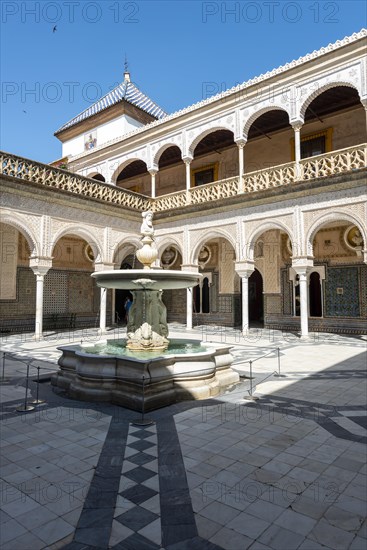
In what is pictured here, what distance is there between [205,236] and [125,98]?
10.3 meters

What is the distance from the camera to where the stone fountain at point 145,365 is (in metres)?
4.20

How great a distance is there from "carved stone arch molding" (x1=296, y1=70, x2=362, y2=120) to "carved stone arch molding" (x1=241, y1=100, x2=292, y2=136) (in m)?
0.46

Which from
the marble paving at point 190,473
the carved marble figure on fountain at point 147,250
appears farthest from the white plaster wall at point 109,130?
the marble paving at point 190,473

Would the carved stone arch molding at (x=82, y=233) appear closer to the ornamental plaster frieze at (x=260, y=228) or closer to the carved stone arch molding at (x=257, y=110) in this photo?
the ornamental plaster frieze at (x=260, y=228)

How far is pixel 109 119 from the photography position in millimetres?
19125

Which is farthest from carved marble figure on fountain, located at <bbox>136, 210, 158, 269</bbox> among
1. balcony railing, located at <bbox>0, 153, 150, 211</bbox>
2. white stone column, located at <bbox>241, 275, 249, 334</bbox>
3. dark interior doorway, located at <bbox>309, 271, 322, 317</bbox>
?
dark interior doorway, located at <bbox>309, 271, 322, 317</bbox>

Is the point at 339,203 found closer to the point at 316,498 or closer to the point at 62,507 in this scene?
the point at 316,498

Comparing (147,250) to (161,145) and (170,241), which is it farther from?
(161,145)

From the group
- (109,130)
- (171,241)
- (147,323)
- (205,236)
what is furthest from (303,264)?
(109,130)

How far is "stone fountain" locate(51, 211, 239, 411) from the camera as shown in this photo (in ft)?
13.8

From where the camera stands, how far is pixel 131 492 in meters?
2.34

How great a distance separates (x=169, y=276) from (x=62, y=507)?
3.35 meters

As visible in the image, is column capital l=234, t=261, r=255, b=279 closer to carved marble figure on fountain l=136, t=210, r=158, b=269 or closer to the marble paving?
carved marble figure on fountain l=136, t=210, r=158, b=269

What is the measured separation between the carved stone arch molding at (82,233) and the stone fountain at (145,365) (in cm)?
620
